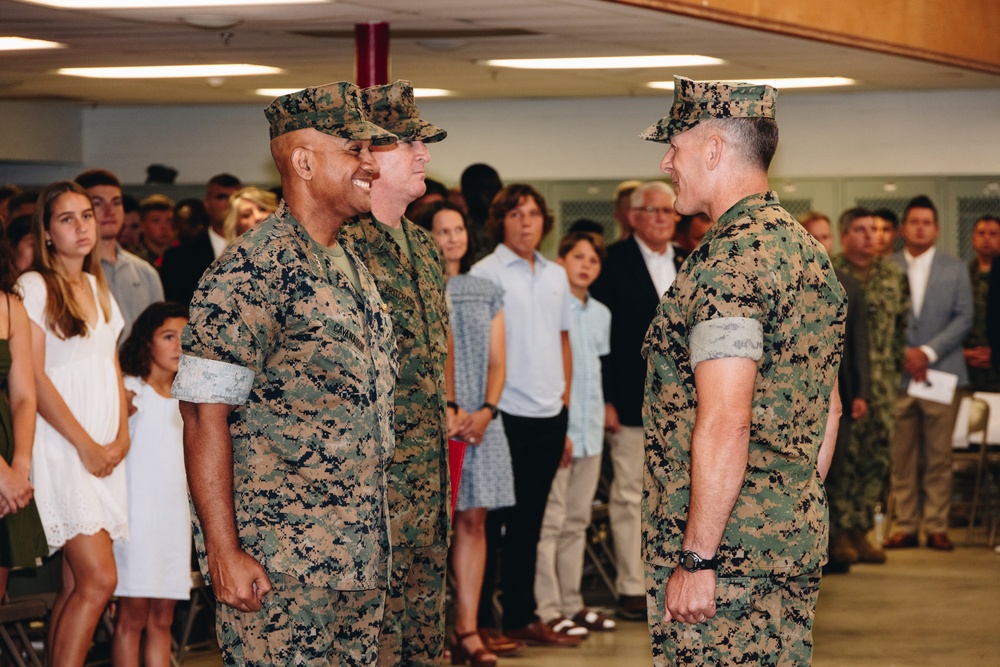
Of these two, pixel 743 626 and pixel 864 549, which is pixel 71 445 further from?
pixel 864 549

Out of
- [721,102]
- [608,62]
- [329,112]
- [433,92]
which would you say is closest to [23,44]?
[608,62]

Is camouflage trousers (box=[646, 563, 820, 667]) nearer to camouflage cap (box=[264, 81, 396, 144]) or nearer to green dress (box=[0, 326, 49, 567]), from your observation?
camouflage cap (box=[264, 81, 396, 144])

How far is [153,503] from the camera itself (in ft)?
16.1

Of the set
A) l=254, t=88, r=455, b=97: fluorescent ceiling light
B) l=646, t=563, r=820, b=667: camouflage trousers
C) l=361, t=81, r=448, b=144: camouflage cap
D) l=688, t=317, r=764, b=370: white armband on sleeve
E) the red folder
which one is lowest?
l=646, t=563, r=820, b=667: camouflage trousers

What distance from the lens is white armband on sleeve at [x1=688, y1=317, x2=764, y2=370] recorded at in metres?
2.76

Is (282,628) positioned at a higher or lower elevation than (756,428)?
lower

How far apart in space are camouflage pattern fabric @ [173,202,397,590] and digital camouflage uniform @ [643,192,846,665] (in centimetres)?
63

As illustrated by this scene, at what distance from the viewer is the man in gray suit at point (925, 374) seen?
873cm

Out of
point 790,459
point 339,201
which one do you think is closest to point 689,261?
point 790,459

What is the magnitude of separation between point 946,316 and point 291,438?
22.5ft

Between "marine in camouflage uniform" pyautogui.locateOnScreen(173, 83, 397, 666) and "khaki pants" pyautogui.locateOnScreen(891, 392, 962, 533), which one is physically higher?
"marine in camouflage uniform" pyautogui.locateOnScreen(173, 83, 397, 666)

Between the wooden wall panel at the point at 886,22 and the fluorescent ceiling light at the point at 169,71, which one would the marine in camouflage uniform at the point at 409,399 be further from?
the fluorescent ceiling light at the point at 169,71

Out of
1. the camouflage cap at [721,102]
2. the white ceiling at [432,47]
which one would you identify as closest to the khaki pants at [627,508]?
the white ceiling at [432,47]

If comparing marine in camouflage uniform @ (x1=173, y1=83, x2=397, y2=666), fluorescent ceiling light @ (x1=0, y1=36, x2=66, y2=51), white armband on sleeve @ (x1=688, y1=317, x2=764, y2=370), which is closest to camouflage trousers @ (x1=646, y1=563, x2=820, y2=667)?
white armband on sleeve @ (x1=688, y1=317, x2=764, y2=370)
